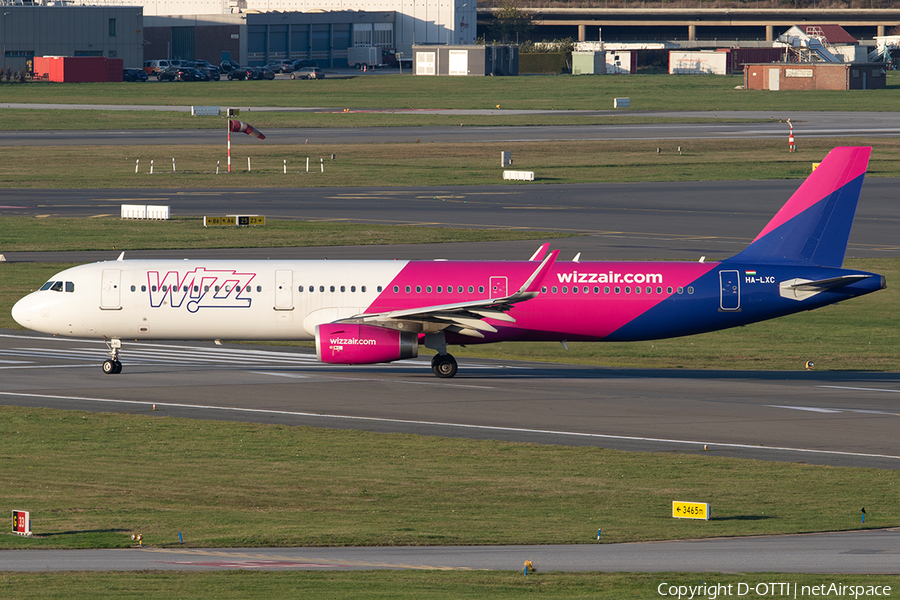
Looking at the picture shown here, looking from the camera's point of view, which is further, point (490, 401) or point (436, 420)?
point (490, 401)

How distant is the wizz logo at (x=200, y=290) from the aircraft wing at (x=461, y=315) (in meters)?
3.98

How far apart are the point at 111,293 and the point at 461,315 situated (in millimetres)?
13244

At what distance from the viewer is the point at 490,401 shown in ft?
135

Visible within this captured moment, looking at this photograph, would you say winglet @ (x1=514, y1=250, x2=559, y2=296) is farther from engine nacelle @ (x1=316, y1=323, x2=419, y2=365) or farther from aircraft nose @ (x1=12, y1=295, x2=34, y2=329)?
aircraft nose @ (x1=12, y1=295, x2=34, y2=329)

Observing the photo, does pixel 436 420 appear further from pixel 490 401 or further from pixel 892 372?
pixel 892 372

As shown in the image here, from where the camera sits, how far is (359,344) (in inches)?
1700

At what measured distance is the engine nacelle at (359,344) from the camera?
4319 centimetres

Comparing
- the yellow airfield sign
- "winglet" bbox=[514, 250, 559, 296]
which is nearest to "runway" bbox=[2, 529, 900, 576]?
the yellow airfield sign

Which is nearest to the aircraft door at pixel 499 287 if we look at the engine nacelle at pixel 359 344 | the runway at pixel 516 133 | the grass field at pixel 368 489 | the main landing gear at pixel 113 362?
the engine nacelle at pixel 359 344

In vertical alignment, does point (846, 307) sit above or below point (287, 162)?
below

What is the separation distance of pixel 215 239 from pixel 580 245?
75.2 feet

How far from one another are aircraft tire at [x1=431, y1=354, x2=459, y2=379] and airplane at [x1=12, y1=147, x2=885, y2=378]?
0.12 feet

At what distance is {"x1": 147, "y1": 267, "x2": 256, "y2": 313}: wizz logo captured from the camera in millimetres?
44688

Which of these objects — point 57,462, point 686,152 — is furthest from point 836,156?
point 686,152
